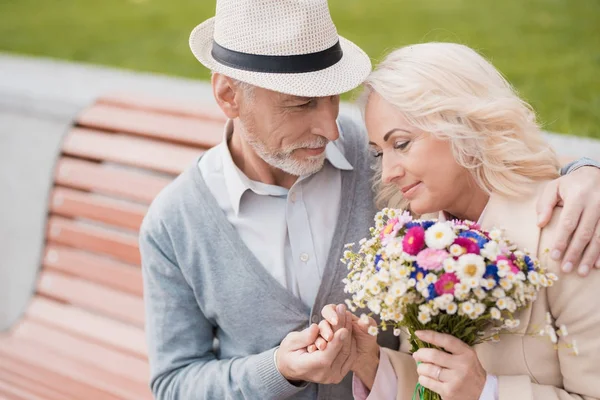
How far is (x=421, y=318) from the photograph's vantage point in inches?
95.3

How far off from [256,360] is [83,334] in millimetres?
1937

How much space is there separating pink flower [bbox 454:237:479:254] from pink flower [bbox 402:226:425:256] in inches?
3.8

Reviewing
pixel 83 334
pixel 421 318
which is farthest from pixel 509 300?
pixel 83 334

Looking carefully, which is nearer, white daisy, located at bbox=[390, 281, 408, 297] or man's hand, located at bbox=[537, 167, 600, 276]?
white daisy, located at bbox=[390, 281, 408, 297]

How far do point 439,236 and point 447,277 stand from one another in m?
0.12

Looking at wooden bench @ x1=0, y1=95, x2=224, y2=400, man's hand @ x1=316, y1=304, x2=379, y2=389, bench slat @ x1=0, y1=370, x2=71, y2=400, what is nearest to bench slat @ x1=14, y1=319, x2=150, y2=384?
wooden bench @ x1=0, y1=95, x2=224, y2=400

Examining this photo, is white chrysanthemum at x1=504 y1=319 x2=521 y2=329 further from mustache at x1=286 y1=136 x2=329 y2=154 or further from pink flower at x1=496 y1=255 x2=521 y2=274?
mustache at x1=286 y1=136 x2=329 y2=154

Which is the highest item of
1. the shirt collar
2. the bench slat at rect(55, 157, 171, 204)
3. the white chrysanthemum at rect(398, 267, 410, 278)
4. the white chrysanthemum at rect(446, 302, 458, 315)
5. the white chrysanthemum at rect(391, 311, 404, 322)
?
the white chrysanthemum at rect(398, 267, 410, 278)

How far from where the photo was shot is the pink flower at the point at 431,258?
2.37m

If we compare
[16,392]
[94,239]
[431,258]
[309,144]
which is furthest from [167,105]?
[431,258]

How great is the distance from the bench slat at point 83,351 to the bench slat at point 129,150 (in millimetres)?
1003

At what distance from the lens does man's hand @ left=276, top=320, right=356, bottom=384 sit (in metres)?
2.82

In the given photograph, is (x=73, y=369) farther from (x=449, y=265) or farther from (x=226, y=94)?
(x=449, y=265)

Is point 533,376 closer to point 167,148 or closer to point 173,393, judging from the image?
point 173,393
